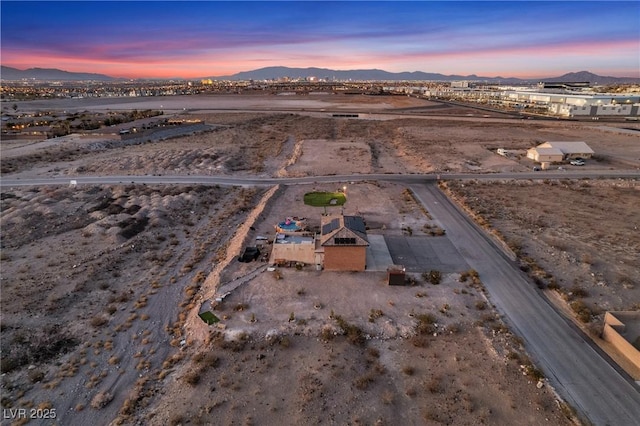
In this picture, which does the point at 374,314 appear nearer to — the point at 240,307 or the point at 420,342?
the point at 420,342

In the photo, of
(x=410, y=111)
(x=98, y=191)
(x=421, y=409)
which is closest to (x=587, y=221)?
(x=421, y=409)

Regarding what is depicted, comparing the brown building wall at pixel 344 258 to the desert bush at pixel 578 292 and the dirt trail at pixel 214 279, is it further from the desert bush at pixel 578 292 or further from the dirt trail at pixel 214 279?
the desert bush at pixel 578 292

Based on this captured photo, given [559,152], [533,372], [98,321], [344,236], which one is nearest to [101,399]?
[98,321]

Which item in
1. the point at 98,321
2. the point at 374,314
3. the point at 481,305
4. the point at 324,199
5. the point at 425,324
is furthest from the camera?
the point at 324,199

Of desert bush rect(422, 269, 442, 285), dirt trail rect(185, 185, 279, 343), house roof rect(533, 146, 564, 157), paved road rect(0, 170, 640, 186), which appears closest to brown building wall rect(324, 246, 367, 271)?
desert bush rect(422, 269, 442, 285)

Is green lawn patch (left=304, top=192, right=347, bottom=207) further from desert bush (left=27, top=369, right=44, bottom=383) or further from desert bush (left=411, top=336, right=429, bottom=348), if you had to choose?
desert bush (left=27, top=369, right=44, bottom=383)
